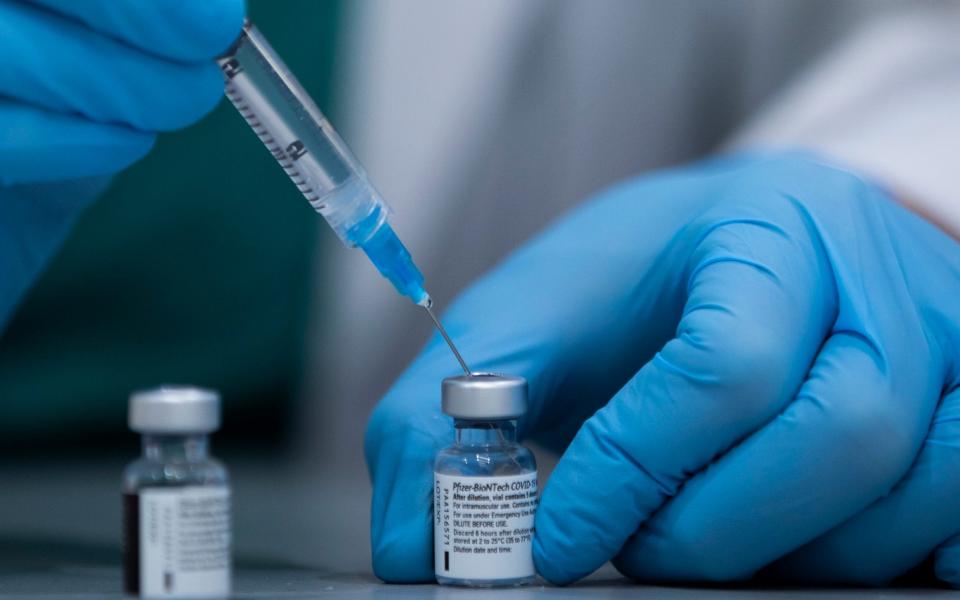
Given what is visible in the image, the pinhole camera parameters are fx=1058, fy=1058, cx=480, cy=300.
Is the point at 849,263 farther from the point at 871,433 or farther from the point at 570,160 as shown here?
the point at 570,160

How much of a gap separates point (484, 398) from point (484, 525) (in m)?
0.12

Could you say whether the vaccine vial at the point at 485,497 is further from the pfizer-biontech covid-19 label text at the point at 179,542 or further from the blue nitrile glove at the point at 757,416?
the pfizer-biontech covid-19 label text at the point at 179,542

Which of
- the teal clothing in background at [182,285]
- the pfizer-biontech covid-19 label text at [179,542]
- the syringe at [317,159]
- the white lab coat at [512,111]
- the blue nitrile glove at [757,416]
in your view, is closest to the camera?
the pfizer-biontech covid-19 label text at [179,542]

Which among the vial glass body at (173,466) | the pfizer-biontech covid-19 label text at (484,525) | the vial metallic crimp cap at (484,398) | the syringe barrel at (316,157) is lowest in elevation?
the pfizer-biontech covid-19 label text at (484,525)

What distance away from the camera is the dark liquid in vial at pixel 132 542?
0.87 m

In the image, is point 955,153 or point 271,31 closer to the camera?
point 955,153

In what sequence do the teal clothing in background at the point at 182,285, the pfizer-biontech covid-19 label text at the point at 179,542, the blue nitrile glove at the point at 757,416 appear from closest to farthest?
the pfizer-biontech covid-19 label text at the point at 179,542, the blue nitrile glove at the point at 757,416, the teal clothing in background at the point at 182,285

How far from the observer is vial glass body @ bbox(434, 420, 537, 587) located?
100 cm

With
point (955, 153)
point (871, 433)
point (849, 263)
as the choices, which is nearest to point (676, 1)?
point (955, 153)

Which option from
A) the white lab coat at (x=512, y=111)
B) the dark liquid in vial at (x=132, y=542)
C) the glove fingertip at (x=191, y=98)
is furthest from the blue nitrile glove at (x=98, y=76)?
the white lab coat at (x=512, y=111)

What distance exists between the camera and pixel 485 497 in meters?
1.00

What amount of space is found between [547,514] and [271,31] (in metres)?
1.60

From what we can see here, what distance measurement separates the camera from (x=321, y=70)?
2.41m

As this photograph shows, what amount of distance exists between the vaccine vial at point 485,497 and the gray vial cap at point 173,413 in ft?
0.82
